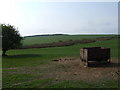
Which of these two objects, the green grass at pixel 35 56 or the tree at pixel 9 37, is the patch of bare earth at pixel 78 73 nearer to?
the green grass at pixel 35 56

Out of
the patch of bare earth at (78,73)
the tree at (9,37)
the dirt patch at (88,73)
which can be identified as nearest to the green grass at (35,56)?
the tree at (9,37)

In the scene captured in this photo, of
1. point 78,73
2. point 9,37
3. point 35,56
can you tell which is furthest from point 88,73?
point 9,37

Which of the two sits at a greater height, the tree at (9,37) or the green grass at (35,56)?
the tree at (9,37)

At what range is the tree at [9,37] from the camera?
3098cm

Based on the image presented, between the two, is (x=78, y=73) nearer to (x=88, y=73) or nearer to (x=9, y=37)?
(x=88, y=73)

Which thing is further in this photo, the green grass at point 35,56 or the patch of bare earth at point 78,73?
the green grass at point 35,56

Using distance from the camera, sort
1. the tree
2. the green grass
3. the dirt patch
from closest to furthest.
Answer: the dirt patch → the green grass → the tree

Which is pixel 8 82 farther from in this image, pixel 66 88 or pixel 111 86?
pixel 111 86

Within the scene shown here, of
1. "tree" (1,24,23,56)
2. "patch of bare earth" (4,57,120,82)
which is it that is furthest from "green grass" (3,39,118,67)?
"patch of bare earth" (4,57,120,82)

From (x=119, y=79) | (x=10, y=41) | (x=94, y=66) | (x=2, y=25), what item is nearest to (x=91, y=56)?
(x=94, y=66)

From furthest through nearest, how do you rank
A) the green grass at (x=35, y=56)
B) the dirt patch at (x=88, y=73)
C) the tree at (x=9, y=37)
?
1. the tree at (x=9, y=37)
2. the green grass at (x=35, y=56)
3. the dirt patch at (x=88, y=73)

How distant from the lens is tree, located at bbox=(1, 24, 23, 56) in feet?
102

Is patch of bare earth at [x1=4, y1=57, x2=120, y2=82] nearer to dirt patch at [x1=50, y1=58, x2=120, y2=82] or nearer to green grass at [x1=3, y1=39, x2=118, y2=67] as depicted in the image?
dirt patch at [x1=50, y1=58, x2=120, y2=82]

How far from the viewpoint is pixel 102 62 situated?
656 inches
